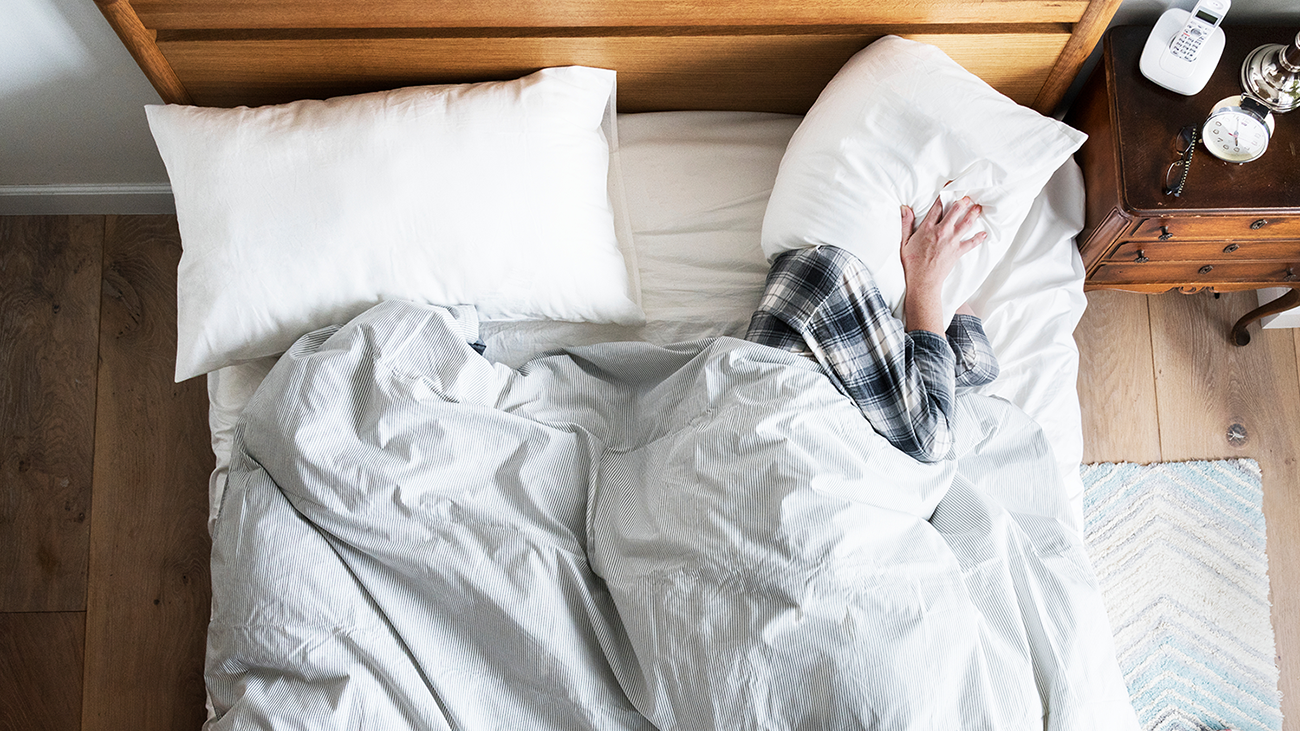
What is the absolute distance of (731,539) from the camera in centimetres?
90

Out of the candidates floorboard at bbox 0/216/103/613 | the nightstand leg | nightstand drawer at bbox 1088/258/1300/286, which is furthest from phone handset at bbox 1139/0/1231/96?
floorboard at bbox 0/216/103/613

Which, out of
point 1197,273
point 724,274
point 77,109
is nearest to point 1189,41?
point 1197,273

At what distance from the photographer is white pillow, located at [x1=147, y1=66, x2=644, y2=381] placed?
1.09 meters

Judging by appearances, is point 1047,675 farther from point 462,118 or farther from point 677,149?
point 462,118

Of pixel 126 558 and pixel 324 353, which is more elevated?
pixel 324 353

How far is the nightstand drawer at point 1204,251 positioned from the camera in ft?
4.00

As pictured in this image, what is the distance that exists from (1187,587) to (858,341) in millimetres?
828

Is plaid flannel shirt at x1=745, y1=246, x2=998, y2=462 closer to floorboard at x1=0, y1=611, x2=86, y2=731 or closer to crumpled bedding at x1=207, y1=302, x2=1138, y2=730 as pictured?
crumpled bedding at x1=207, y1=302, x2=1138, y2=730

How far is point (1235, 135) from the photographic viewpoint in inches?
43.9

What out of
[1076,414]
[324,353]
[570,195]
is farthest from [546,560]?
[1076,414]

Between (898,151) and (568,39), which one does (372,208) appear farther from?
(898,151)

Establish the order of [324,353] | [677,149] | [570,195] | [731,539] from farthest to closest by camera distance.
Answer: [677,149] < [570,195] < [324,353] < [731,539]

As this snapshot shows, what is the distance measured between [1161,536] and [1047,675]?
687 millimetres

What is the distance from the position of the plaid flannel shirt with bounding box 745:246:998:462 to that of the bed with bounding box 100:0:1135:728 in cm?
5
